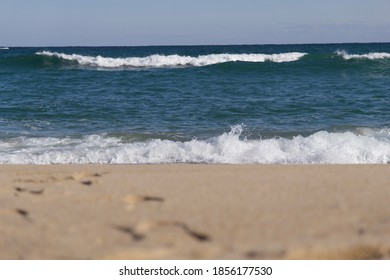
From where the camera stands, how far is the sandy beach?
2297 millimetres

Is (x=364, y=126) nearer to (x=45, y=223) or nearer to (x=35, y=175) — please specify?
(x=35, y=175)

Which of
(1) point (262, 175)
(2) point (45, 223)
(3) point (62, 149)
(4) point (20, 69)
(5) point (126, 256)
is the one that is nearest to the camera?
(5) point (126, 256)

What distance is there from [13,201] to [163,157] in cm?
352

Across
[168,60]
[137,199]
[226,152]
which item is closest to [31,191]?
[137,199]

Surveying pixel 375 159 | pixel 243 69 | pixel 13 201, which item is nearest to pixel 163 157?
pixel 375 159

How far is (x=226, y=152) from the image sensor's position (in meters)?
6.54

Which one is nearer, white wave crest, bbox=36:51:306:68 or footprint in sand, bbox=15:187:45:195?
footprint in sand, bbox=15:187:45:195

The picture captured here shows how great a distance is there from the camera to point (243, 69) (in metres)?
19.0

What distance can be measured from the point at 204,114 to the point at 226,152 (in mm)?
3716

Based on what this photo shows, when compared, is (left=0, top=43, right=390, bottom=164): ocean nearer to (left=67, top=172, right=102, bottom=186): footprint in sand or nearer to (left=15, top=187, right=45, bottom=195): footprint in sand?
(left=67, top=172, right=102, bottom=186): footprint in sand

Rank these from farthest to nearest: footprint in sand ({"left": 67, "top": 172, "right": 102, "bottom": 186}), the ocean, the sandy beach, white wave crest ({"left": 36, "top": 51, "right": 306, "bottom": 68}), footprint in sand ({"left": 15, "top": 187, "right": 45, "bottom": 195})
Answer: white wave crest ({"left": 36, "top": 51, "right": 306, "bottom": 68})
the ocean
footprint in sand ({"left": 67, "top": 172, "right": 102, "bottom": 186})
footprint in sand ({"left": 15, "top": 187, "right": 45, "bottom": 195})
the sandy beach

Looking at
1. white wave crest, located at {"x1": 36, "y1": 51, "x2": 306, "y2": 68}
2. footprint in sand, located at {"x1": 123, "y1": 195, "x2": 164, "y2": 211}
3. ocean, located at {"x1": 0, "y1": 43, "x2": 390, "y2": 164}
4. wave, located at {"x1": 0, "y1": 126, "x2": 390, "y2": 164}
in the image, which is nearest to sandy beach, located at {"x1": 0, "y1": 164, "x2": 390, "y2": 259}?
footprint in sand, located at {"x1": 123, "y1": 195, "x2": 164, "y2": 211}

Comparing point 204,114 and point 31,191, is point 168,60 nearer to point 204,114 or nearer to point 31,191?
point 204,114

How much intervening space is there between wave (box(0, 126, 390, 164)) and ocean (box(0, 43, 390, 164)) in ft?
0.04
